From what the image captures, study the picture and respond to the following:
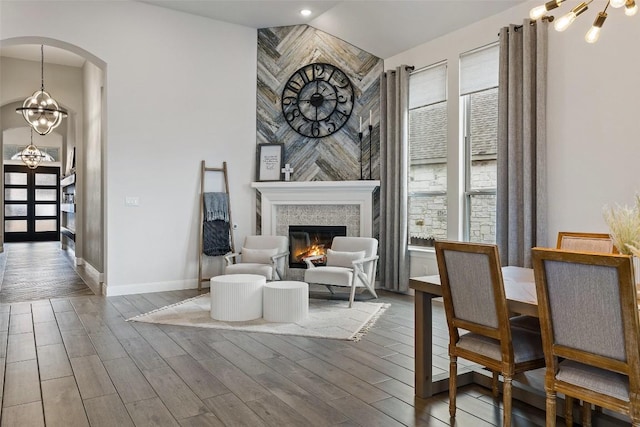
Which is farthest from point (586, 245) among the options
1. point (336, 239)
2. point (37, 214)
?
point (37, 214)

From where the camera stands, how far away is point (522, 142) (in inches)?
173

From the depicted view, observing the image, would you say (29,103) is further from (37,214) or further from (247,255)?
(37,214)

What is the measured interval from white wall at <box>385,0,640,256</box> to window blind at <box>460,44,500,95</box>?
499 mm

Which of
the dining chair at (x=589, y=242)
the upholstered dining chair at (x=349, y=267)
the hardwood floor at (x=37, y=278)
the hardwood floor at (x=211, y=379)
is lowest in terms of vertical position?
the hardwood floor at (x=211, y=379)

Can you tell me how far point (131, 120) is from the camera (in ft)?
18.8

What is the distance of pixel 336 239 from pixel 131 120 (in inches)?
117

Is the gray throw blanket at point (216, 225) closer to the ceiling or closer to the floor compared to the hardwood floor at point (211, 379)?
closer to the ceiling

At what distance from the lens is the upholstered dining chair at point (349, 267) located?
5.10 m

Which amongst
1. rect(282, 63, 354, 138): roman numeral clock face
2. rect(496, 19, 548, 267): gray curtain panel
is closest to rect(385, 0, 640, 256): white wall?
rect(496, 19, 548, 267): gray curtain panel

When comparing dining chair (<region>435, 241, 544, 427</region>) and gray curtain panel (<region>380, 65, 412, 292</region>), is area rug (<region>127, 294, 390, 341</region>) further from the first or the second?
dining chair (<region>435, 241, 544, 427</region>)

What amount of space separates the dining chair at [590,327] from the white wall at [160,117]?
5.01m

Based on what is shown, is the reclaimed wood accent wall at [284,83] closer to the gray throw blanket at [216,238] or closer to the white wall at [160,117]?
the white wall at [160,117]

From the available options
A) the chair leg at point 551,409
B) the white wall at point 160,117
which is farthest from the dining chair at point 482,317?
the white wall at point 160,117

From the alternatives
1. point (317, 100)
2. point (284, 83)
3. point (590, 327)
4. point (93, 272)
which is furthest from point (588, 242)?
point (93, 272)
